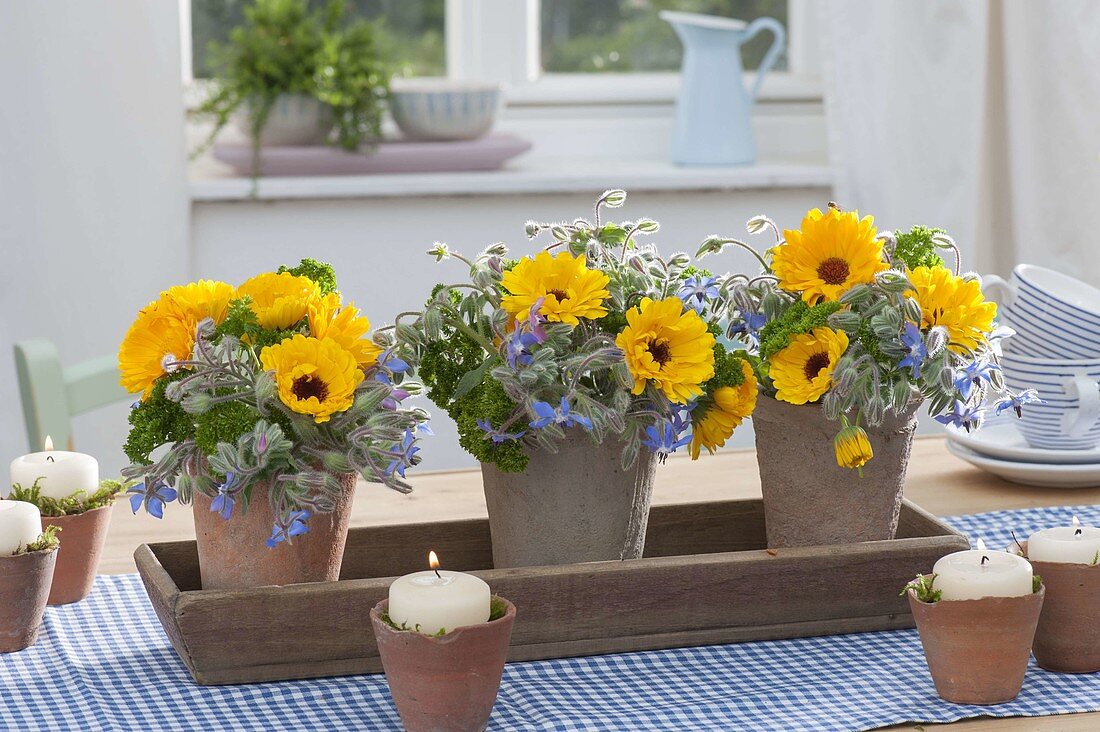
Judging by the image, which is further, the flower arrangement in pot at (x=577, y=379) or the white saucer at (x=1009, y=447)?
the white saucer at (x=1009, y=447)

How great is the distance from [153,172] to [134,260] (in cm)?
15

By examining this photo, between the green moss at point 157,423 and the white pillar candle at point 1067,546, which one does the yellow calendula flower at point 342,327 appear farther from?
the white pillar candle at point 1067,546

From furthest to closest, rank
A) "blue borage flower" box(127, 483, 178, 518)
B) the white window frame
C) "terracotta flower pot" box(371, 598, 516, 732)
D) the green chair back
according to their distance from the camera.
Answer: the white window frame < the green chair back < "blue borage flower" box(127, 483, 178, 518) < "terracotta flower pot" box(371, 598, 516, 732)

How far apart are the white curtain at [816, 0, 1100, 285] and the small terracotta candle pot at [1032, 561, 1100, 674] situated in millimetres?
1513

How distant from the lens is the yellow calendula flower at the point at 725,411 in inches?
35.7

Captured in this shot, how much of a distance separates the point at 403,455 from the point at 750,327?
0.28 meters

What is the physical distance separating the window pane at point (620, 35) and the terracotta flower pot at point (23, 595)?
1.95m

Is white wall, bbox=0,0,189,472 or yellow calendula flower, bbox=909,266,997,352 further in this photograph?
white wall, bbox=0,0,189,472

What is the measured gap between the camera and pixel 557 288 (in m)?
0.86

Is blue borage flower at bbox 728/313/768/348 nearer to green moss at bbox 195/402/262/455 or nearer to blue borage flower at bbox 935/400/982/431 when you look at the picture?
blue borage flower at bbox 935/400/982/431

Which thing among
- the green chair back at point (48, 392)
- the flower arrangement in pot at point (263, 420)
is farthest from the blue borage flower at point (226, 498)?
the green chair back at point (48, 392)

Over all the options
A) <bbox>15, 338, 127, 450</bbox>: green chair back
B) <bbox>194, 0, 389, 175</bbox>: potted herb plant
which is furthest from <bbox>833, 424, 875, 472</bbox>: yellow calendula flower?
<bbox>194, 0, 389, 175</bbox>: potted herb plant

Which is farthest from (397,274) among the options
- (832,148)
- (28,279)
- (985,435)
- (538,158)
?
(985,435)

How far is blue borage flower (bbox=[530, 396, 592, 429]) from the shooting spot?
32.6 inches
